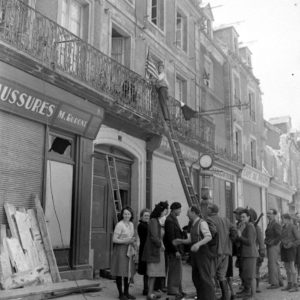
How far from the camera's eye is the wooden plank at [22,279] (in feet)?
→ 22.7

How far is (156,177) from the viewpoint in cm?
1345

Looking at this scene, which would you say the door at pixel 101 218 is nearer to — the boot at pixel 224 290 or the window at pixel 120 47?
the window at pixel 120 47

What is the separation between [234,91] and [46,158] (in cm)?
1546

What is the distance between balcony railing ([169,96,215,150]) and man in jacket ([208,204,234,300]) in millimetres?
6363

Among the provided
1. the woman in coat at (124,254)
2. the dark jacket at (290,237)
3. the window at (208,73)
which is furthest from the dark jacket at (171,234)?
the window at (208,73)

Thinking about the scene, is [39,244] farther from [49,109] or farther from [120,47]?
[120,47]

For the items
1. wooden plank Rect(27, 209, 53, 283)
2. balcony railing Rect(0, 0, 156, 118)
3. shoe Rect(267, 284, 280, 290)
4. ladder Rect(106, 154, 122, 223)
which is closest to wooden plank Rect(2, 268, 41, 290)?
wooden plank Rect(27, 209, 53, 283)

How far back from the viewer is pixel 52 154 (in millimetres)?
9016

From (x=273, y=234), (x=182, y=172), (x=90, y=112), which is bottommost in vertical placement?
(x=273, y=234)

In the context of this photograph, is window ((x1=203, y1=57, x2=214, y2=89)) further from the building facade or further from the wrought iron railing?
the wrought iron railing

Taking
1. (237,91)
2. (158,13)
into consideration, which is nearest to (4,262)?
(158,13)

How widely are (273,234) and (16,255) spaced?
589 centimetres

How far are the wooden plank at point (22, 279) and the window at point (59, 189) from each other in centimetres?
138

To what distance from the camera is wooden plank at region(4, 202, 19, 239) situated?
7.53 m
